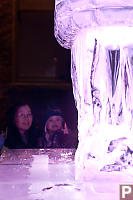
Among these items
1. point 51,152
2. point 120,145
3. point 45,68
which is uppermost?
point 45,68

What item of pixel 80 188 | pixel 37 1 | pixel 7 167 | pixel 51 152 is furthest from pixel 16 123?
pixel 37 1

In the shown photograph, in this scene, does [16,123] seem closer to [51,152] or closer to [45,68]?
[51,152]

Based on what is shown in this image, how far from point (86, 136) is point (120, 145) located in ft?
0.31

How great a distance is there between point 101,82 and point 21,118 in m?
1.14

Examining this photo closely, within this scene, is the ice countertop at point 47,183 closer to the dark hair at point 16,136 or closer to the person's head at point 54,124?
the dark hair at point 16,136

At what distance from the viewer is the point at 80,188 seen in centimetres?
79

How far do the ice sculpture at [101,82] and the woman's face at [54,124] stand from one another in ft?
3.23

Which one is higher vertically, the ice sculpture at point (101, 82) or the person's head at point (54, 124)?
the ice sculpture at point (101, 82)

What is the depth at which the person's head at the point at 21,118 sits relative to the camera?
2.02 m

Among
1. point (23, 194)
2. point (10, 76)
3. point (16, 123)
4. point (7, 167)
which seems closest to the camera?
point (23, 194)

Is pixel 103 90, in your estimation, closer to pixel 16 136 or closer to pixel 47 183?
pixel 47 183

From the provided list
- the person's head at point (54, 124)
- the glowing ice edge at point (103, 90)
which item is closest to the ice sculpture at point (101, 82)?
the glowing ice edge at point (103, 90)

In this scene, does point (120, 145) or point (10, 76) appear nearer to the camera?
point (120, 145)

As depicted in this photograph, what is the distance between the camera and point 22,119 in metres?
2.05
